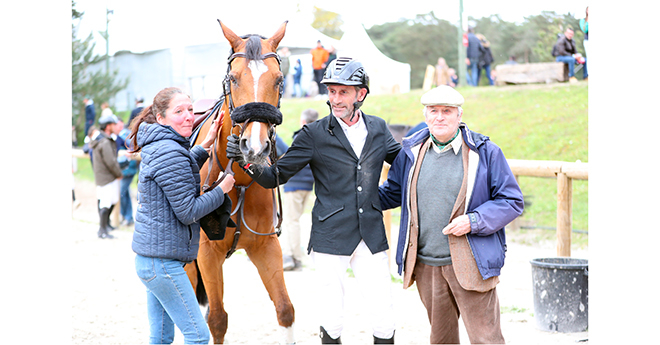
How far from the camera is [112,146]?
32.5ft

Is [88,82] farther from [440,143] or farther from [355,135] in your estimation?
[440,143]

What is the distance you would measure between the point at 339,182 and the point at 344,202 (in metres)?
0.12

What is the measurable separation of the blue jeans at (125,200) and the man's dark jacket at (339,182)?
782cm

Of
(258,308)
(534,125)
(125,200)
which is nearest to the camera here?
(258,308)

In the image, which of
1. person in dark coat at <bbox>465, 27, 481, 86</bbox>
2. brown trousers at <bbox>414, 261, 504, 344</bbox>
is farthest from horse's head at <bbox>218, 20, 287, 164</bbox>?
person in dark coat at <bbox>465, 27, 481, 86</bbox>

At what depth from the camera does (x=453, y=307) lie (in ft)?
11.0

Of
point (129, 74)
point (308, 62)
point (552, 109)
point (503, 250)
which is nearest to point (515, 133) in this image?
point (552, 109)

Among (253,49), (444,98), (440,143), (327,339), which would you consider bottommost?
(327,339)

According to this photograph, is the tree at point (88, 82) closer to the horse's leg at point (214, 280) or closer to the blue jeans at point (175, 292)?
the horse's leg at point (214, 280)

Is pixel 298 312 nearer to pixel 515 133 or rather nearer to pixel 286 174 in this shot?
pixel 286 174

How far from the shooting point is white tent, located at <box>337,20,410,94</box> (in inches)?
662

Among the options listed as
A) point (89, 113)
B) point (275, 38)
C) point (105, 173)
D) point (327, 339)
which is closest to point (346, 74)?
point (275, 38)

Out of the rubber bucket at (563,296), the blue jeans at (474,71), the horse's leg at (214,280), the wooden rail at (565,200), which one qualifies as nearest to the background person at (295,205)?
the wooden rail at (565,200)

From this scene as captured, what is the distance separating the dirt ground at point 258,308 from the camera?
Result: 4.79 m
